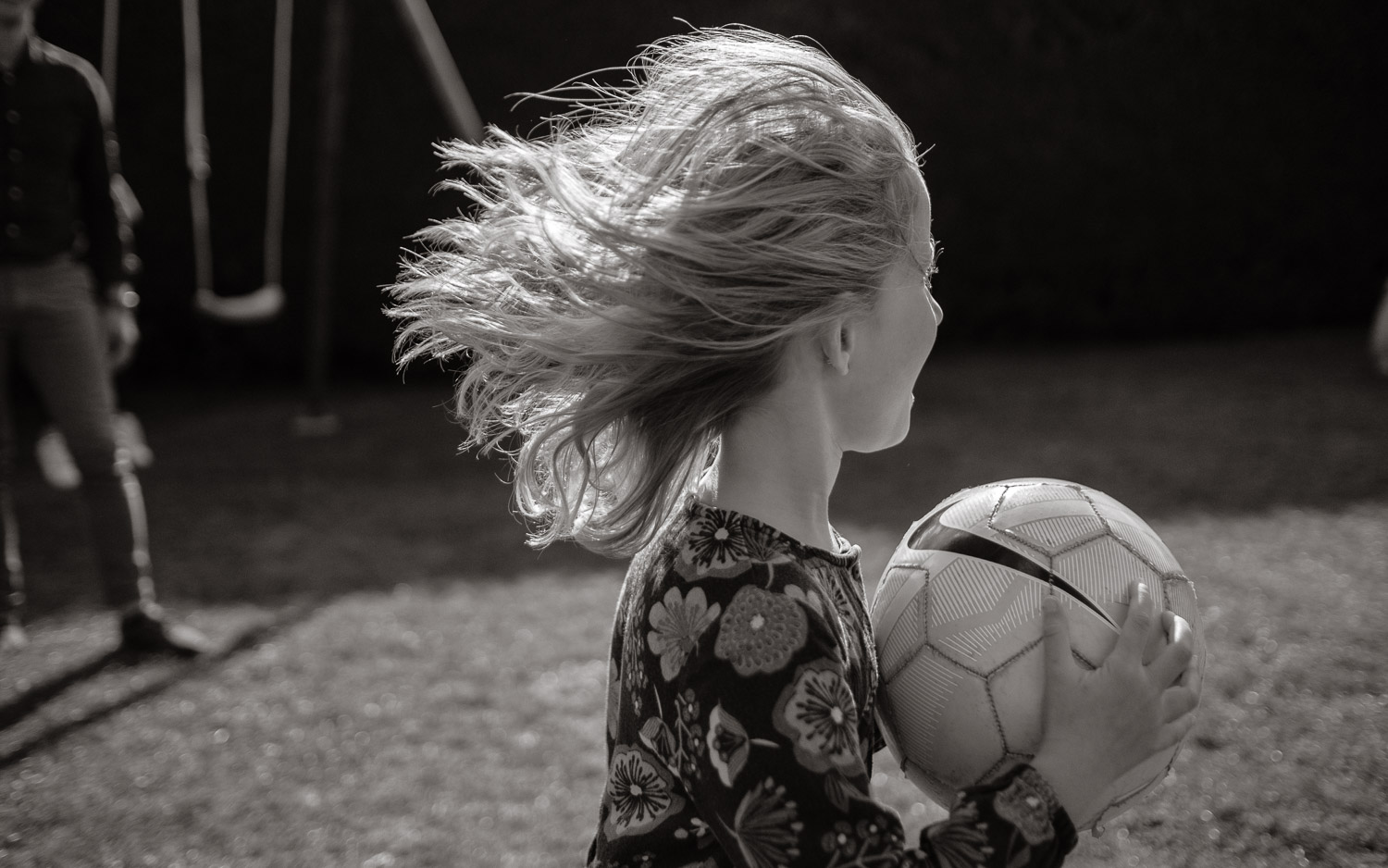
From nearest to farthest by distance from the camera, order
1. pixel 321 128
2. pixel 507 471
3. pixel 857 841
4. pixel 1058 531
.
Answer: pixel 857 841
pixel 1058 531
pixel 321 128
pixel 507 471

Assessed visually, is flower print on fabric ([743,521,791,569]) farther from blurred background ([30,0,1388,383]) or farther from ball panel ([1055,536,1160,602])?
blurred background ([30,0,1388,383])

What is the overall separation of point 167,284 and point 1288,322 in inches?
382

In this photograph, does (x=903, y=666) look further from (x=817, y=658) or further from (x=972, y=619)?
(x=817, y=658)

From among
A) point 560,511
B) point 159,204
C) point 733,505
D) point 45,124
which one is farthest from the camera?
point 159,204

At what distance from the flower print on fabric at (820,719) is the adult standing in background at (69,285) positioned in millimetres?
3571

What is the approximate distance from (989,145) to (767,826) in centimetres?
917

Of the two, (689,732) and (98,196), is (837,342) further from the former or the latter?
(98,196)

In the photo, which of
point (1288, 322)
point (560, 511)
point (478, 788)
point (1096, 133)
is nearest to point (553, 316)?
point (560, 511)

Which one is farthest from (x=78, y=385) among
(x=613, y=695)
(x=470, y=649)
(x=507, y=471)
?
(x=507, y=471)

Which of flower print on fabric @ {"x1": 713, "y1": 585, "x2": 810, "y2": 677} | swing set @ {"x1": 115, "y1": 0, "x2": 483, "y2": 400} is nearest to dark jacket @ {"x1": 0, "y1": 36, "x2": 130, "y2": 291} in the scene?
swing set @ {"x1": 115, "y1": 0, "x2": 483, "y2": 400}

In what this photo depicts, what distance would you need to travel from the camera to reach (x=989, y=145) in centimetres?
967

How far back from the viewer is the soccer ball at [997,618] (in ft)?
5.37

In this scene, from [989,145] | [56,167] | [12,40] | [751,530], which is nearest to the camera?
[751,530]

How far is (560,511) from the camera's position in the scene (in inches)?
75.8
